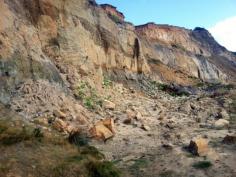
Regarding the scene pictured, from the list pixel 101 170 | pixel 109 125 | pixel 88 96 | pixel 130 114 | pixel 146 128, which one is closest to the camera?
pixel 101 170

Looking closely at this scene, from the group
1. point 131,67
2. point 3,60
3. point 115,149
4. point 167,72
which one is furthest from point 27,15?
point 167,72

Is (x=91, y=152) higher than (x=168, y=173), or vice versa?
(x=91, y=152)

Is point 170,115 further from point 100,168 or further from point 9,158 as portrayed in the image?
point 9,158

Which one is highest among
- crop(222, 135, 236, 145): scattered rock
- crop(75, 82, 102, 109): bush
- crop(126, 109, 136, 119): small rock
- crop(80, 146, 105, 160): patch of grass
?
crop(75, 82, 102, 109): bush

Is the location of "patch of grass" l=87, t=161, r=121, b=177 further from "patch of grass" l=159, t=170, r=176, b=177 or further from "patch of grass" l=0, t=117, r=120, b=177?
"patch of grass" l=159, t=170, r=176, b=177

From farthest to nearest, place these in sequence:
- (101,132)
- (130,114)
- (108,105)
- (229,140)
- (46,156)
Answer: (108,105) < (130,114) < (101,132) < (229,140) < (46,156)

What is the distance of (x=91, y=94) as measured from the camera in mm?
20703

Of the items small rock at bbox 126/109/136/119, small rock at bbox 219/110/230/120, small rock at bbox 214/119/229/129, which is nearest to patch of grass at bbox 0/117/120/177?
small rock at bbox 126/109/136/119

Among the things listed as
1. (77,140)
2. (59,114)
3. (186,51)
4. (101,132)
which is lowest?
(77,140)

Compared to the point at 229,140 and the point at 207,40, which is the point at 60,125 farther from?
the point at 207,40

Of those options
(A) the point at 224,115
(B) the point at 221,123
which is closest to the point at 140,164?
(B) the point at 221,123

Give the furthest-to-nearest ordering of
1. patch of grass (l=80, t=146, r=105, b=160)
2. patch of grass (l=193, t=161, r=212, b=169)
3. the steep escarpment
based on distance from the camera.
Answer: the steep escarpment < patch of grass (l=80, t=146, r=105, b=160) < patch of grass (l=193, t=161, r=212, b=169)

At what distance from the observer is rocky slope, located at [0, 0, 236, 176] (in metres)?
13.7

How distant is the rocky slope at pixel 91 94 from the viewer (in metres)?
13.7
